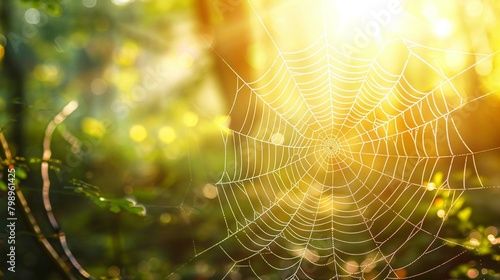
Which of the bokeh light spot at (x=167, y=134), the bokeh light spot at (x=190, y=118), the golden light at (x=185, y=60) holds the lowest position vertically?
the bokeh light spot at (x=167, y=134)

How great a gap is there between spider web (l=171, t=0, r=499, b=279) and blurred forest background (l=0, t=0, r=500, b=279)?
29 cm

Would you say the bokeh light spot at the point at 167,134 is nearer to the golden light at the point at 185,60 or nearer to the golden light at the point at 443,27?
the golden light at the point at 185,60

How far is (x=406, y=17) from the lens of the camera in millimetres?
6062

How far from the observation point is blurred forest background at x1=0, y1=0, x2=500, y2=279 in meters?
5.46

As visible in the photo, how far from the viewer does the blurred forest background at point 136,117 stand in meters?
5.46

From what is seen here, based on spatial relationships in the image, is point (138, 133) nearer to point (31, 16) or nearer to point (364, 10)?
point (31, 16)

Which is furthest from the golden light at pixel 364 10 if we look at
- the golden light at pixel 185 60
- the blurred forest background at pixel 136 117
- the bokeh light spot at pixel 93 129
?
the bokeh light spot at pixel 93 129

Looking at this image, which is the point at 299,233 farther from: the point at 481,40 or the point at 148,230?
the point at 481,40

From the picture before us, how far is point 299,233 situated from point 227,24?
2.70m

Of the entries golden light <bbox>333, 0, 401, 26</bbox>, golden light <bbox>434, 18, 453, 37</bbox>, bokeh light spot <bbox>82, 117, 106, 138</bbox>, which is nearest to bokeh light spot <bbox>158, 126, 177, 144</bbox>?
golden light <bbox>333, 0, 401, 26</bbox>

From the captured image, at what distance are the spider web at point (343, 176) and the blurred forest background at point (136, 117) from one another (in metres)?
0.29

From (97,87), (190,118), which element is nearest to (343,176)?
(190,118)

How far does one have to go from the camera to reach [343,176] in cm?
607

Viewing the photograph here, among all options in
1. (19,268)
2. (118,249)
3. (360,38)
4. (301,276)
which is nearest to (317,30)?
(360,38)
